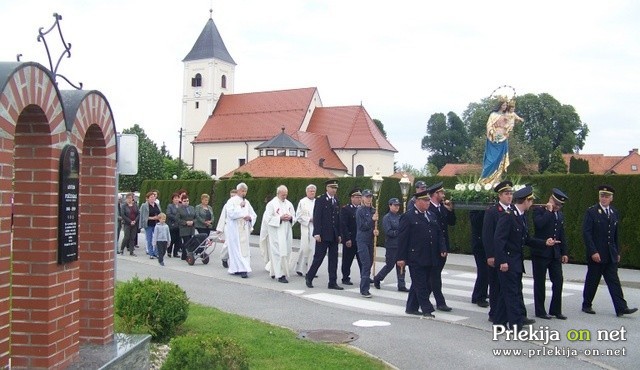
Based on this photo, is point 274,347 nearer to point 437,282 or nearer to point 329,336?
point 329,336

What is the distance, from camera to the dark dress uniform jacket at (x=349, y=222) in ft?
41.4

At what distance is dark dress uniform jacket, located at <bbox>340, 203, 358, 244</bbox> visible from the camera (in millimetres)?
12609

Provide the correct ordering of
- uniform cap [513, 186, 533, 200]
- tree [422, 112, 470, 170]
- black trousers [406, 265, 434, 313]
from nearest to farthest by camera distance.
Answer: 1. uniform cap [513, 186, 533, 200]
2. black trousers [406, 265, 434, 313]
3. tree [422, 112, 470, 170]

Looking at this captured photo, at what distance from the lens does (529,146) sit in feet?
215

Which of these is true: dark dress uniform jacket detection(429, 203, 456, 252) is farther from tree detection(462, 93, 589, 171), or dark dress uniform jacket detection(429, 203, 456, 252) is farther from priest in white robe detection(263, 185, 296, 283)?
tree detection(462, 93, 589, 171)

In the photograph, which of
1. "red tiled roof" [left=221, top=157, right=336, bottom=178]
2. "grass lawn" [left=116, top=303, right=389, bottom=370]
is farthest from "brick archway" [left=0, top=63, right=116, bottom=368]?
"red tiled roof" [left=221, top=157, right=336, bottom=178]

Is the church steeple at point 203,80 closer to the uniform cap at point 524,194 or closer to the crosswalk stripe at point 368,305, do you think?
the crosswalk stripe at point 368,305

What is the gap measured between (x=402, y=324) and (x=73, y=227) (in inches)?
204

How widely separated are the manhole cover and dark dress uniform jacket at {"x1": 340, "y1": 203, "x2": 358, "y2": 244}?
14.1 feet

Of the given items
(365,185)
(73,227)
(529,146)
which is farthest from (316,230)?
(529,146)

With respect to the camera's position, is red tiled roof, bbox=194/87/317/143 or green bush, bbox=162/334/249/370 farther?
red tiled roof, bbox=194/87/317/143

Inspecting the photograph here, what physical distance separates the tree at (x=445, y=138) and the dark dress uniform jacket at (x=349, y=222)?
8298cm

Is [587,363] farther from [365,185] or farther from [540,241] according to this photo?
[365,185]

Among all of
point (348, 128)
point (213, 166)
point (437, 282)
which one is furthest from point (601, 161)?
point (437, 282)
